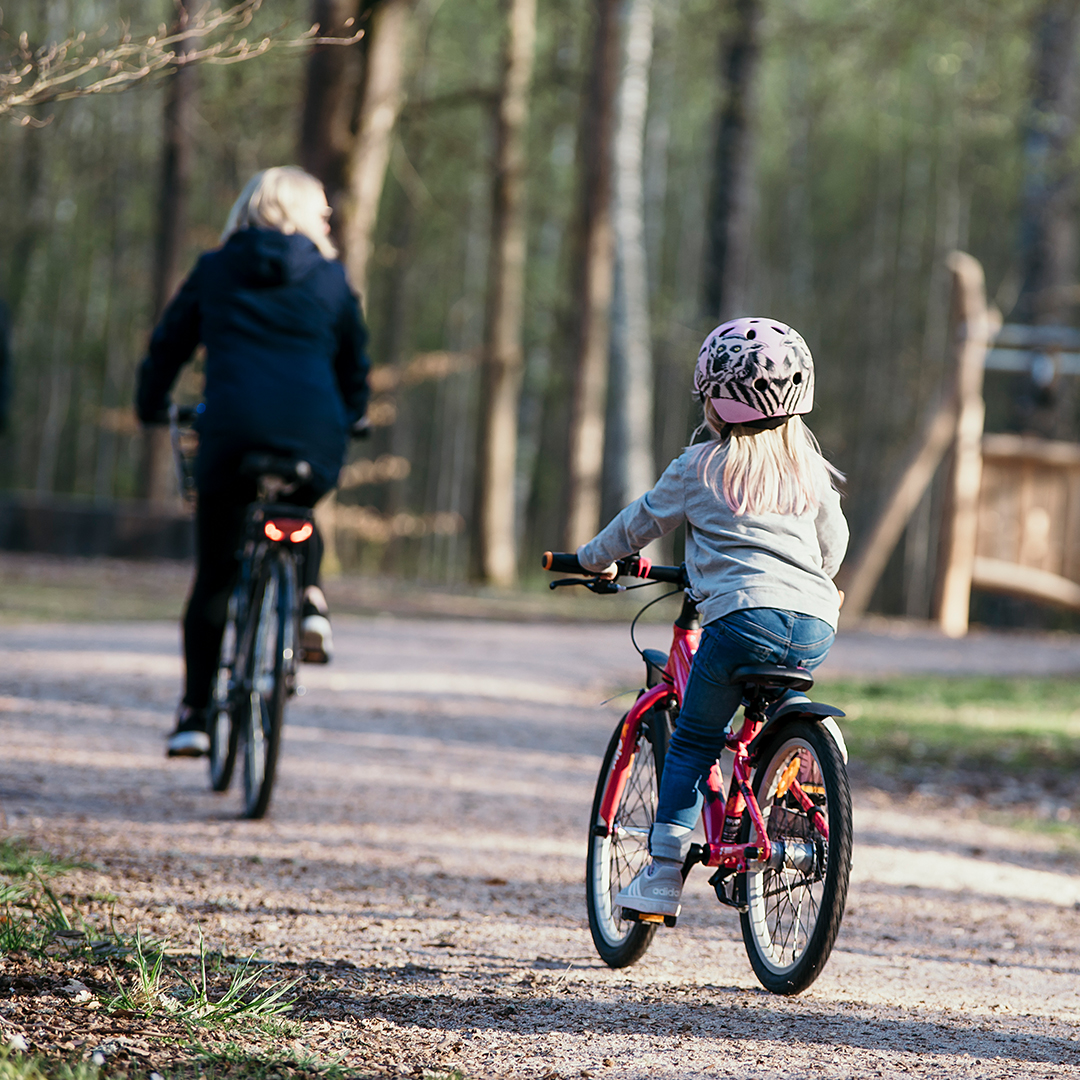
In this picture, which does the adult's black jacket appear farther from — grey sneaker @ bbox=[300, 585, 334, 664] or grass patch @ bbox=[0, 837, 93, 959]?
grass patch @ bbox=[0, 837, 93, 959]

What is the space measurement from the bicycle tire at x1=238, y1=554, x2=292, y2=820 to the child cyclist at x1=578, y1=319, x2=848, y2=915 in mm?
1995

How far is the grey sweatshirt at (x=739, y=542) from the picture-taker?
3.44 metres

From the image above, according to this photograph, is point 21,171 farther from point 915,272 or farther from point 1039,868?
point 1039,868

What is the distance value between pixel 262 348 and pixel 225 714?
1.47 meters

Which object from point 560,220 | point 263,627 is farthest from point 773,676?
point 560,220

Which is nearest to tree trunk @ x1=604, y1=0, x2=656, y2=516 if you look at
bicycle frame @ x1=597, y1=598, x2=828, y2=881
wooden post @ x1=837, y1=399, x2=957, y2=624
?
wooden post @ x1=837, y1=399, x2=957, y2=624

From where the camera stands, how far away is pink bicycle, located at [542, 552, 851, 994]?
339 centimetres

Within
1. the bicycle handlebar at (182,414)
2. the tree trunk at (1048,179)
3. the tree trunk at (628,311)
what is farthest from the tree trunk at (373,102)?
the bicycle handlebar at (182,414)

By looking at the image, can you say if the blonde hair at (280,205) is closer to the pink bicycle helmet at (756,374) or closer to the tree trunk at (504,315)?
the pink bicycle helmet at (756,374)

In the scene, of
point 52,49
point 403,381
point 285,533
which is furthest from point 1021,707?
point 403,381

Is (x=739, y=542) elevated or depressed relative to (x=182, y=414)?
depressed

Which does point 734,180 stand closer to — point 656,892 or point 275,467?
point 275,467

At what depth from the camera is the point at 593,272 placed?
17.9 m

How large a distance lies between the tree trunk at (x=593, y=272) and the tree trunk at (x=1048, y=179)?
5.19 metres
